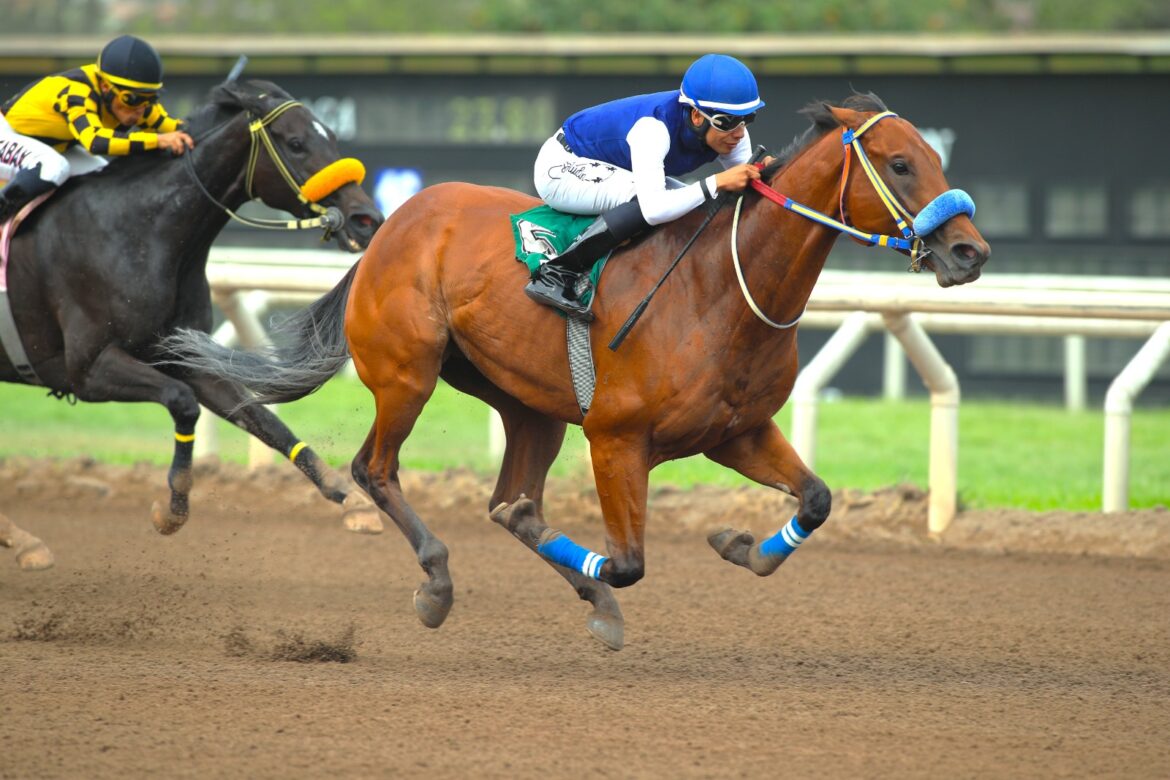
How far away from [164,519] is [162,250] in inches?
44.2

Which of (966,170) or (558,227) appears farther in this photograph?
(966,170)

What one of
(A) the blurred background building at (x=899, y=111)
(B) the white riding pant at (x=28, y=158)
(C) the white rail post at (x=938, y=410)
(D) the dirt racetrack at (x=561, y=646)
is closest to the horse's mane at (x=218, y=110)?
(B) the white riding pant at (x=28, y=158)

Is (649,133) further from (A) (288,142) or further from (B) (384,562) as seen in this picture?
(B) (384,562)

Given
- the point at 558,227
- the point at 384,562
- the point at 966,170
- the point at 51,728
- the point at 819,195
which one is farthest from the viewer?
the point at 966,170

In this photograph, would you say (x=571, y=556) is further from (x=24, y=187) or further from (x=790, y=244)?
(x=24, y=187)

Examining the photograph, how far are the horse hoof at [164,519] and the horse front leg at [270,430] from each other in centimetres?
47

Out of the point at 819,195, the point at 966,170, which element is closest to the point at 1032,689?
the point at 819,195

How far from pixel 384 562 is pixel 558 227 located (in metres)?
2.51

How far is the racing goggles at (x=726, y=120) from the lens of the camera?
16.5 ft

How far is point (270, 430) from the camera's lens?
21.1 ft

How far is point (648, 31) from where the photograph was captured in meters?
26.0

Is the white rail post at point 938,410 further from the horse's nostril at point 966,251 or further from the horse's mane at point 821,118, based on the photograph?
the horse's nostril at point 966,251

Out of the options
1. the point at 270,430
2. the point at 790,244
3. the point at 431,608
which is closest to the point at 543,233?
the point at 790,244

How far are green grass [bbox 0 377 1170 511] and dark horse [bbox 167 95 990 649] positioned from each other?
8.19ft
